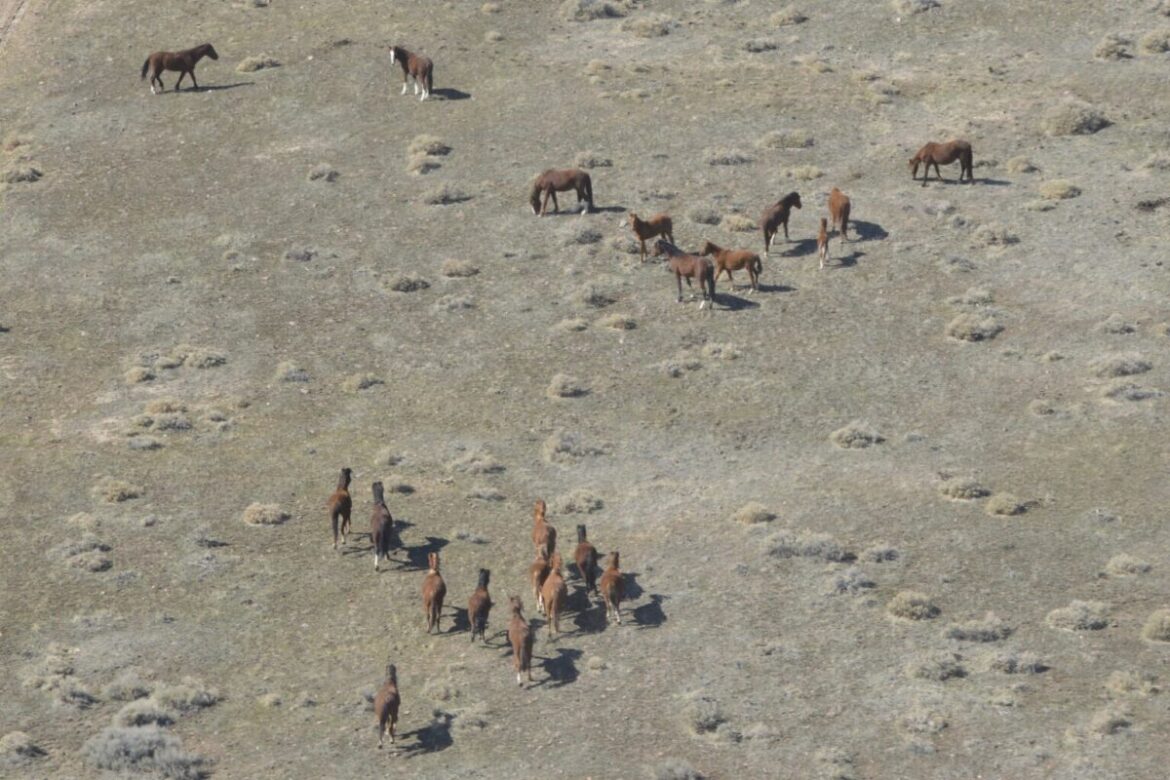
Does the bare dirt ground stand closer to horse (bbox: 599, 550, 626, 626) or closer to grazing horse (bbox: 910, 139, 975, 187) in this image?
horse (bbox: 599, 550, 626, 626)

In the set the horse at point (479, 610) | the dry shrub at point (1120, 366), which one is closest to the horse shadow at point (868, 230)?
the dry shrub at point (1120, 366)

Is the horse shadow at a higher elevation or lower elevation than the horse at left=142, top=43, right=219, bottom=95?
lower

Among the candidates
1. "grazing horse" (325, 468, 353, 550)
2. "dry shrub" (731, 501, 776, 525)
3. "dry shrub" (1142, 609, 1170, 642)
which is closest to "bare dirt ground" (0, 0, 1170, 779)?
"dry shrub" (1142, 609, 1170, 642)

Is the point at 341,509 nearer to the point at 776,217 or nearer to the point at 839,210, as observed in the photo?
the point at 776,217

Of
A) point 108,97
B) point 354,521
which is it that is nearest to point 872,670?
point 354,521

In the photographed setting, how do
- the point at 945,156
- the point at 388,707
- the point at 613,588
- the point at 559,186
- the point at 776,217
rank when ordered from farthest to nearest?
the point at 945,156
the point at 559,186
the point at 776,217
the point at 613,588
the point at 388,707

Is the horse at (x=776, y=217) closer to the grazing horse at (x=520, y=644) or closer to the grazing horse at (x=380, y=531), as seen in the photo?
the grazing horse at (x=380, y=531)

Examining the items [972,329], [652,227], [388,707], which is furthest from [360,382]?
[388,707]
